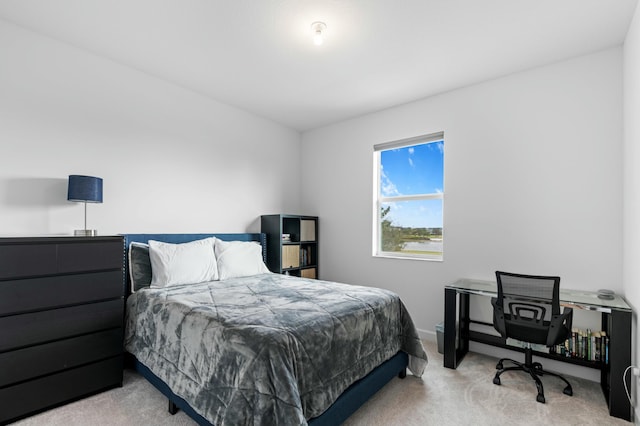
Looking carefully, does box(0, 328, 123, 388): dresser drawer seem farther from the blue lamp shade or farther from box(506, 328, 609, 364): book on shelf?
box(506, 328, 609, 364): book on shelf

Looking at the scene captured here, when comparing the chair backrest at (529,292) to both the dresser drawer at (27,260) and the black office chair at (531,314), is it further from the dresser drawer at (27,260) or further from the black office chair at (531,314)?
the dresser drawer at (27,260)

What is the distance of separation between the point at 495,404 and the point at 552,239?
150cm

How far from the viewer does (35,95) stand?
96.7 inches

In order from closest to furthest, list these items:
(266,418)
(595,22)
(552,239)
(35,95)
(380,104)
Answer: (266,418), (595,22), (35,95), (552,239), (380,104)

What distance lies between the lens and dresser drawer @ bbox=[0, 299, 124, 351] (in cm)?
195

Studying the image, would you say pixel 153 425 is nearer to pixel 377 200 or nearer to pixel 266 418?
pixel 266 418

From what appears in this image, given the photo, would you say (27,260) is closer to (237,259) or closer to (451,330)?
(237,259)

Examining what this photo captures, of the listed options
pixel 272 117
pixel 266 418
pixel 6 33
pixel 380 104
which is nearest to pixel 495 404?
pixel 266 418

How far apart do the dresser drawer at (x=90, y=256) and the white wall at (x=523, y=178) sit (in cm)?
272

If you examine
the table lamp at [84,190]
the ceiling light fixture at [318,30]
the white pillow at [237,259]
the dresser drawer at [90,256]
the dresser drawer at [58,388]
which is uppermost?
the ceiling light fixture at [318,30]

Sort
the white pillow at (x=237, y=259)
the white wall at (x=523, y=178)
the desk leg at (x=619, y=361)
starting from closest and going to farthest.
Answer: the desk leg at (x=619, y=361) → the white wall at (x=523, y=178) → the white pillow at (x=237, y=259)

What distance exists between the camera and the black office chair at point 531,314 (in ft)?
7.36

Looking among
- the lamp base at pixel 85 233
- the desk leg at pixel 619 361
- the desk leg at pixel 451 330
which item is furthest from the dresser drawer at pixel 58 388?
the desk leg at pixel 619 361

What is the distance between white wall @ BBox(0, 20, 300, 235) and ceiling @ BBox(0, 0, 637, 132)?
0.21m
